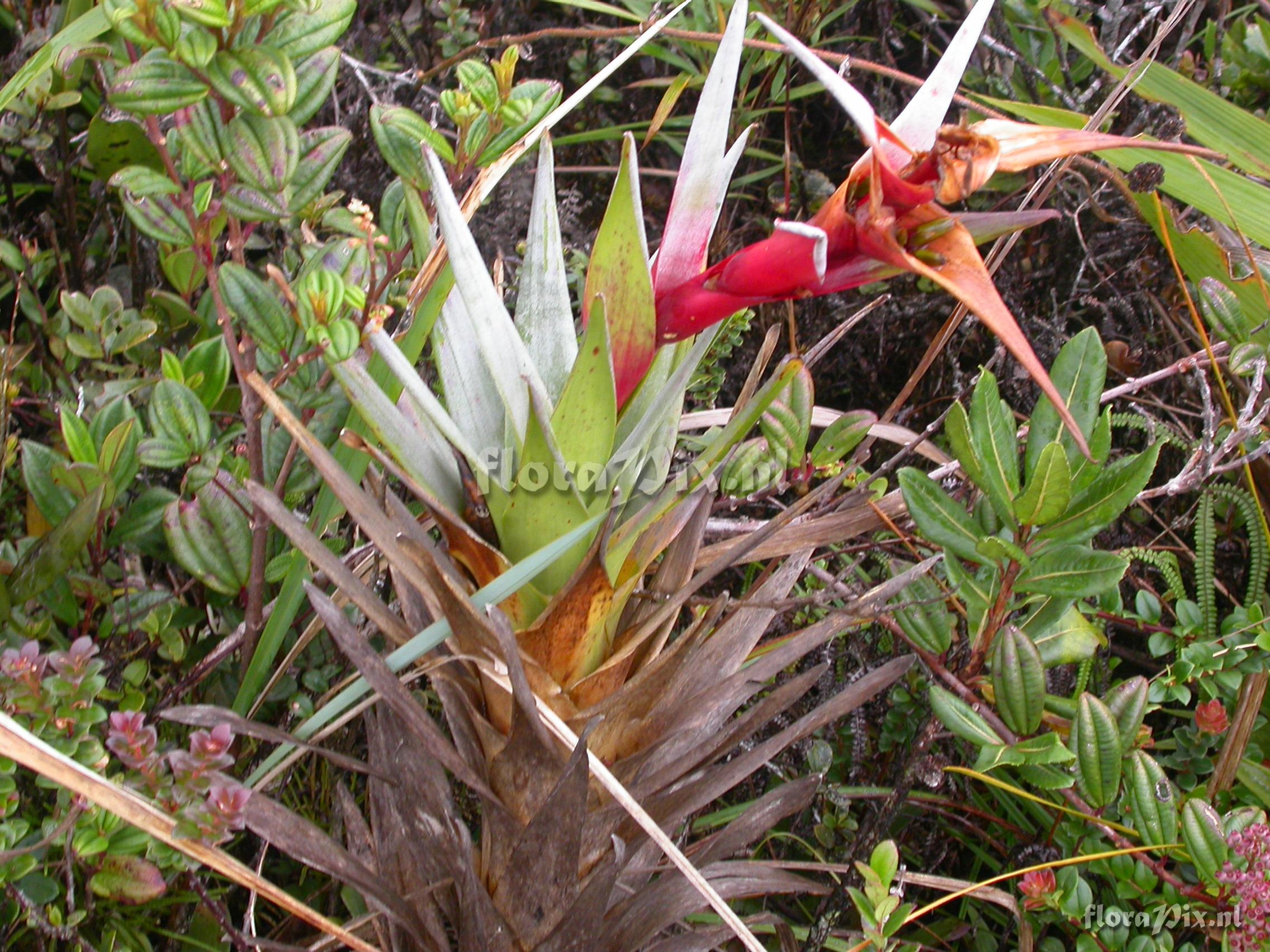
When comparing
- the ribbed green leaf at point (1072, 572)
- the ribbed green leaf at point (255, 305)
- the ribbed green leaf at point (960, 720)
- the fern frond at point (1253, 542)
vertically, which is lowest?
the ribbed green leaf at point (960, 720)

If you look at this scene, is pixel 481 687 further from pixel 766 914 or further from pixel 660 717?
pixel 766 914

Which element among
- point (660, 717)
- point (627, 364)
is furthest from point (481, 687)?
point (627, 364)

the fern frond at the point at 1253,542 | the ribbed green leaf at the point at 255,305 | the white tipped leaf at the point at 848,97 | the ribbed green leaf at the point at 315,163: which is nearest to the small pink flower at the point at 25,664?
the ribbed green leaf at the point at 255,305

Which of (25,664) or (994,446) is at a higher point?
(994,446)

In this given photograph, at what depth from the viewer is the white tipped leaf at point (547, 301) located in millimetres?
701

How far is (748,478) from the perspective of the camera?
1.04 metres

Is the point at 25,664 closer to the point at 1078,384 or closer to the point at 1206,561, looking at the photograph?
the point at 1078,384

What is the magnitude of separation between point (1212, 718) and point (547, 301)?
0.83 m

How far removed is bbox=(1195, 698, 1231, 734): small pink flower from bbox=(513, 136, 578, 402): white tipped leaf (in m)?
0.79

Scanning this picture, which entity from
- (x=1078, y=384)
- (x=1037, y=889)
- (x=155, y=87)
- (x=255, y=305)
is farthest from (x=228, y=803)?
(x=1078, y=384)

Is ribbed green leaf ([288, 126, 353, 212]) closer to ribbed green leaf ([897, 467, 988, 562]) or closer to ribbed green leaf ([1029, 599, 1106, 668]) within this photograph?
ribbed green leaf ([897, 467, 988, 562])

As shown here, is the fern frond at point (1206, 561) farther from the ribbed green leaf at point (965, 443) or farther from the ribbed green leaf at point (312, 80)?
the ribbed green leaf at point (312, 80)

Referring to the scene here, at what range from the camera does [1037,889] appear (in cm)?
89

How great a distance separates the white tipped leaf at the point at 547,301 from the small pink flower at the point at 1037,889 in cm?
65
